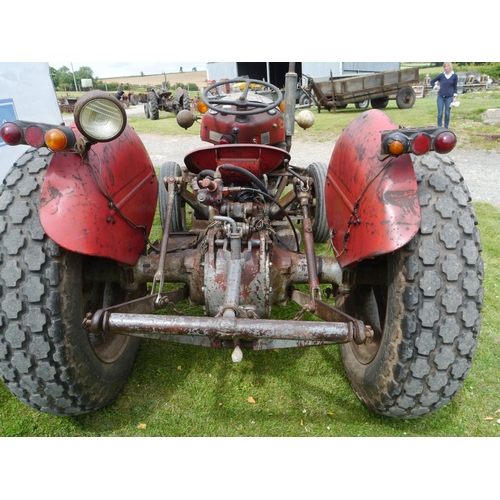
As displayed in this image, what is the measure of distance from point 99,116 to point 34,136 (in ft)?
0.92

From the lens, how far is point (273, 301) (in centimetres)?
245

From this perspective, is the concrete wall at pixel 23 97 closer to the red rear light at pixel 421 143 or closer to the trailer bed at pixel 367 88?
the red rear light at pixel 421 143

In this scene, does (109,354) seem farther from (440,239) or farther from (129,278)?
(440,239)

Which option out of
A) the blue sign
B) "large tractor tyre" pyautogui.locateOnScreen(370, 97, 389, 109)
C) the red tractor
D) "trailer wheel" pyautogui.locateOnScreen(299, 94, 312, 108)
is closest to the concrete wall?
the blue sign

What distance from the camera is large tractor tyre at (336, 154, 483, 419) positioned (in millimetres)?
1841

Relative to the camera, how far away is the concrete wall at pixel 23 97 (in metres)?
5.08

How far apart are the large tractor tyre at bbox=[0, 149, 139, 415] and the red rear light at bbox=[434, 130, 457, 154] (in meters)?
1.70

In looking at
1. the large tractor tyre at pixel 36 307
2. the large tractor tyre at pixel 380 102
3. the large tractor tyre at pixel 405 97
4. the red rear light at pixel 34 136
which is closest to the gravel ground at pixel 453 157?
the large tractor tyre at pixel 36 307

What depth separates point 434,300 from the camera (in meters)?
1.84

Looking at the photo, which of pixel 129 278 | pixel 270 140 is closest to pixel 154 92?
pixel 270 140

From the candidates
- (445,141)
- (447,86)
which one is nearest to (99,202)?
(445,141)

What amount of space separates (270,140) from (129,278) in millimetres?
1673

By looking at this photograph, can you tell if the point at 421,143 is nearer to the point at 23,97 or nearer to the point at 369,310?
the point at 369,310

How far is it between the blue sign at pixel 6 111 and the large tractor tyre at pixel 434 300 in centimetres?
500
